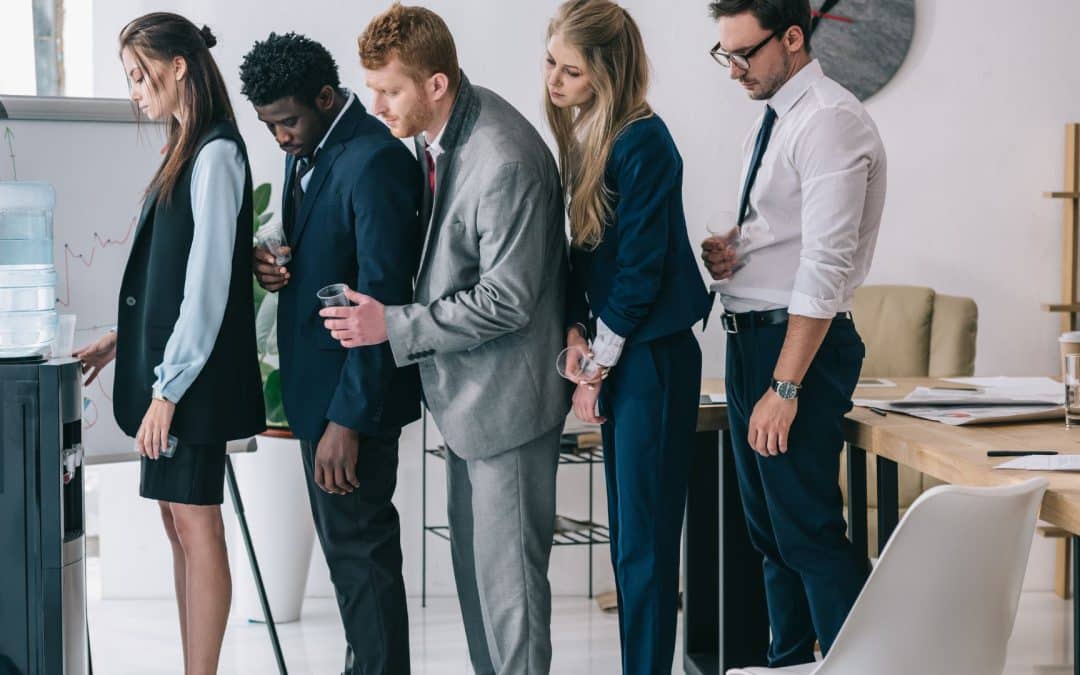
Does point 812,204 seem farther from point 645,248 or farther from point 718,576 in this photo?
point 718,576

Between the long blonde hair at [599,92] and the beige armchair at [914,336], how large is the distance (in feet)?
5.61

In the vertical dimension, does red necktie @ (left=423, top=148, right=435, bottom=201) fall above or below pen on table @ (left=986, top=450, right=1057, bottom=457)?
above

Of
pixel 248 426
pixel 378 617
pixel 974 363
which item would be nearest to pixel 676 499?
pixel 378 617

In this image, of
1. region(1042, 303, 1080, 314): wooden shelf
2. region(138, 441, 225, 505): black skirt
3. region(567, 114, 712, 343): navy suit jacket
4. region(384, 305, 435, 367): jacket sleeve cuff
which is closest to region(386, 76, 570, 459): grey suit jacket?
region(384, 305, 435, 367): jacket sleeve cuff

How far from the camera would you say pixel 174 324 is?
212cm

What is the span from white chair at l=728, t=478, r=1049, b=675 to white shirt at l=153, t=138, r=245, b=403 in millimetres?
1227

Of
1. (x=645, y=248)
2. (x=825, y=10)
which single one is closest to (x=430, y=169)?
(x=645, y=248)

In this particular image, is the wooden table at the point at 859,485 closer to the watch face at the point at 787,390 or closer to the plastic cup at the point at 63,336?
the watch face at the point at 787,390

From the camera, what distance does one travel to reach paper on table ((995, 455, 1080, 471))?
5.12ft

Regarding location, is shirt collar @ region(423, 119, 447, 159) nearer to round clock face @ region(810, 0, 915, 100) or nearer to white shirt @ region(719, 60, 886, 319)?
white shirt @ region(719, 60, 886, 319)

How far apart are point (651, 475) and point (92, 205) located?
1449mm

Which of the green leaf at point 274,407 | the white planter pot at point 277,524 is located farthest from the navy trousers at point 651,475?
the white planter pot at point 277,524

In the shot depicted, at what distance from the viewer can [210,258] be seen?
6.81 ft

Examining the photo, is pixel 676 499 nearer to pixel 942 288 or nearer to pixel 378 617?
pixel 378 617
